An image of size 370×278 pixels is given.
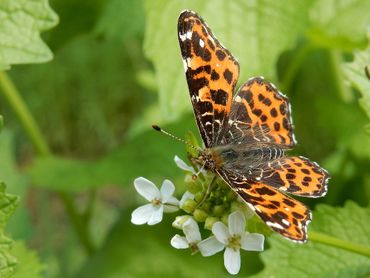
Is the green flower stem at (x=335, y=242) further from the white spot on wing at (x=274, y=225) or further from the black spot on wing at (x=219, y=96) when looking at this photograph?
the black spot on wing at (x=219, y=96)

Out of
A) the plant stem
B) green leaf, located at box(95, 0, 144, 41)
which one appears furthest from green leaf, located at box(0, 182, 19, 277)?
the plant stem

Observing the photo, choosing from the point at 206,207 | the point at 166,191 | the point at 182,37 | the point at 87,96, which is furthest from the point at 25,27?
the point at 87,96

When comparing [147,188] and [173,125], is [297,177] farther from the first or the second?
[173,125]

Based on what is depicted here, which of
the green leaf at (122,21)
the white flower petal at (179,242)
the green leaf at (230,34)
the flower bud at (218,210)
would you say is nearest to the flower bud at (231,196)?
the flower bud at (218,210)

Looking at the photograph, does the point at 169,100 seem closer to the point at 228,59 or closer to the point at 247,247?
the point at 228,59

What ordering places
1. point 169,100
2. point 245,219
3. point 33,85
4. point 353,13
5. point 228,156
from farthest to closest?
point 33,85 < point 353,13 < point 169,100 < point 228,156 < point 245,219

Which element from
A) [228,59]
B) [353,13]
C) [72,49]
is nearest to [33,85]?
[72,49]

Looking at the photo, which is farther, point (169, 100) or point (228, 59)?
point (169, 100)
